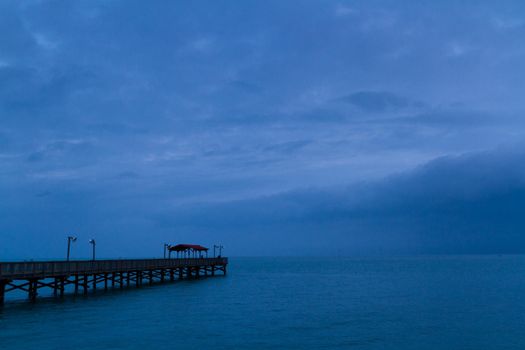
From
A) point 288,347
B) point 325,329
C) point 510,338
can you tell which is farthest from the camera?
point 325,329

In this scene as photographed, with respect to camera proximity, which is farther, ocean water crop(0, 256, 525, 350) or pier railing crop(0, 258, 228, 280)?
pier railing crop(0, 258, 228, 280)

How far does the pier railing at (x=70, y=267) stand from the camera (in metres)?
35.6

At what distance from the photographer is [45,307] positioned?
37.1 metres

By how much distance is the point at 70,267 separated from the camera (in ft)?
140

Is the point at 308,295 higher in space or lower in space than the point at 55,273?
lower

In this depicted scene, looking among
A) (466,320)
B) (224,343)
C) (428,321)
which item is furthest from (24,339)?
(466,320)

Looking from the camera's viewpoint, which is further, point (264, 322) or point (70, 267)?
point (70, 267)

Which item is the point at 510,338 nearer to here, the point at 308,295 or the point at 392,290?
the point at 308,295

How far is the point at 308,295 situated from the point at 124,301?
18.8 m

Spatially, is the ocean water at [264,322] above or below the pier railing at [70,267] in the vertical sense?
below

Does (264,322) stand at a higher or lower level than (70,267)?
lower

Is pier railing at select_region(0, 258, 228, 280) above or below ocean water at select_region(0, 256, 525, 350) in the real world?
above

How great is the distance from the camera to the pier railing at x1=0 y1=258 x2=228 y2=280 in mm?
35562

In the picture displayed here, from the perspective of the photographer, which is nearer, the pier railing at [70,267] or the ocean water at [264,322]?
the ocean water at [264,322]
